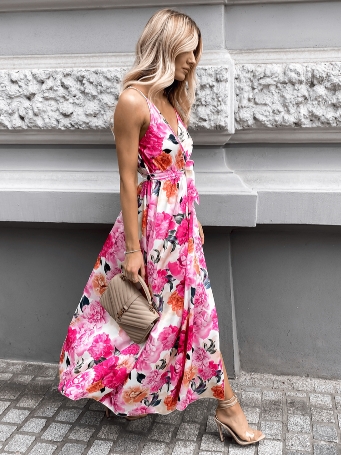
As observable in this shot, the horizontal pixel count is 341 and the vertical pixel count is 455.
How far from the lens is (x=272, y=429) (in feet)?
9.56

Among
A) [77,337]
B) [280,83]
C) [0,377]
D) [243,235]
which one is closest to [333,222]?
[243,235]

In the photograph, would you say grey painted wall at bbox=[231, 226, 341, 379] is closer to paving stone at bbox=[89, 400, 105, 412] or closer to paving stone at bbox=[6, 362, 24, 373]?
paving stone at bbox=[89, 400, 105, 412]

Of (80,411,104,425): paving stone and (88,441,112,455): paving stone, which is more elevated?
(88,441,112,455): paving stone

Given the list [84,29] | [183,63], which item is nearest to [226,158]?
[183,63]

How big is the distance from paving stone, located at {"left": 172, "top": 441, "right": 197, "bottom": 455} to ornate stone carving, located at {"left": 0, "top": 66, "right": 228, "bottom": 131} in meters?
1.60

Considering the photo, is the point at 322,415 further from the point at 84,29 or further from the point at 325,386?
the point at 84,29

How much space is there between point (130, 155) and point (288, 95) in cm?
112

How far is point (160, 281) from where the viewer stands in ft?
8.89

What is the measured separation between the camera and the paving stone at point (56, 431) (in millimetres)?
2887

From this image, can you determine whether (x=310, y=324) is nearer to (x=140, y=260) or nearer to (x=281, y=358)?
(x=281, y=358)

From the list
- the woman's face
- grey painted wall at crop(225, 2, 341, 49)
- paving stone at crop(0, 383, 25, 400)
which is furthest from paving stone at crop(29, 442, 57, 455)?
grey painted wall at crop(225, 2, 341, 49)

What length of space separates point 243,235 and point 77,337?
1.11 m

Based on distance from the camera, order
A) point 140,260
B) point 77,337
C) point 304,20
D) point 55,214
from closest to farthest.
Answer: point 140,260 < point 77,337 < point 304,20 < point 55,214

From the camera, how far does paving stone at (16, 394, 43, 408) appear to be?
3.19m
